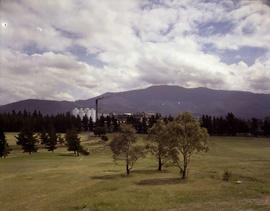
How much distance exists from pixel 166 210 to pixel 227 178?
19631 millimetres

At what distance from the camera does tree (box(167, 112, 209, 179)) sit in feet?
129

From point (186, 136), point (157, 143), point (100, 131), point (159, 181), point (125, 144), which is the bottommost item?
point (159, 181)

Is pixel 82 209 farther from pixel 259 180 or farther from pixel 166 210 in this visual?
pixel 259 180

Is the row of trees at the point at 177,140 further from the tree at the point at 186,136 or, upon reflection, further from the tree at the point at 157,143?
the tree at the point at 157,143

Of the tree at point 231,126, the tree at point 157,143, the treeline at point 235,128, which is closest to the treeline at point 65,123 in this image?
the treeline at point 235,128

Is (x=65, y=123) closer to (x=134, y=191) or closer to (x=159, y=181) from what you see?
(x=159, y=181)

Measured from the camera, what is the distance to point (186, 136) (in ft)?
132

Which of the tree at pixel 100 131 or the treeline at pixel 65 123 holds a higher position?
the treeline at pixel 65 123

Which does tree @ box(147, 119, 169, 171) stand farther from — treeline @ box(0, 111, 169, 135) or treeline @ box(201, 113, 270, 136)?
treeline @ box(201, 113, 270, 136)

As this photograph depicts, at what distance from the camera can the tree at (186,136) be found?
39.4 metres

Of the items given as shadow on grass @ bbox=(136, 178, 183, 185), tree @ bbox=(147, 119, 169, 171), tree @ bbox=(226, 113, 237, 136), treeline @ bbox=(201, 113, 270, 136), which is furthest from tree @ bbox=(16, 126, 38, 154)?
tree @ bbox=(226, 113, 237, 136)

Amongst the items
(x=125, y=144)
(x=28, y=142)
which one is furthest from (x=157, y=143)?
(x=28, y=142)

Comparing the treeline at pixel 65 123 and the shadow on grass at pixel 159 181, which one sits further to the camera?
the treeline at pixel 65 123

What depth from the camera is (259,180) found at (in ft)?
115
